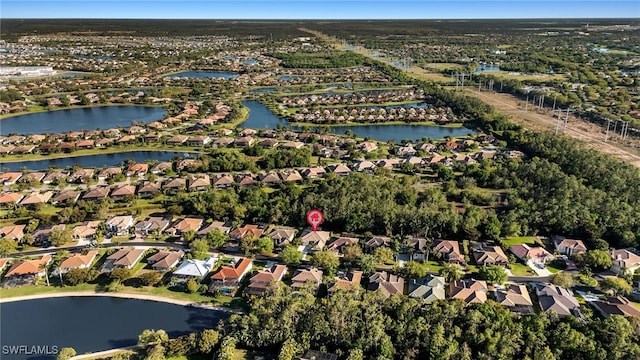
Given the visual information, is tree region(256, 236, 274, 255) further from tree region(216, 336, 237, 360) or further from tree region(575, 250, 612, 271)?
tree region(575, 250, 612, 271)

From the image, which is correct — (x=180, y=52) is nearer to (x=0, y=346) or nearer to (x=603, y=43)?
(x=0, y=346)

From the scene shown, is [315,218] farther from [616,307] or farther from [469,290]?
[616,307]

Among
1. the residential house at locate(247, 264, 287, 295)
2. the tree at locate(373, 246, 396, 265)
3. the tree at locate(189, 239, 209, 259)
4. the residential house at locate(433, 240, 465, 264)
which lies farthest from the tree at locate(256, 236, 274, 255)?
the residential house at locate(433, 240, 465, 264)

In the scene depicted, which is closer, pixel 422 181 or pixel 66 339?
pixel 66 339

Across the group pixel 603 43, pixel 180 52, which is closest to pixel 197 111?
pixel 180 52

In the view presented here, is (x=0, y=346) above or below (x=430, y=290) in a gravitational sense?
below

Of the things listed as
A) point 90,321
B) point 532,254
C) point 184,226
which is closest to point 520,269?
point 532,254
